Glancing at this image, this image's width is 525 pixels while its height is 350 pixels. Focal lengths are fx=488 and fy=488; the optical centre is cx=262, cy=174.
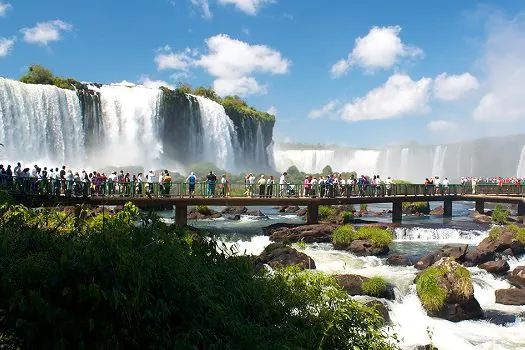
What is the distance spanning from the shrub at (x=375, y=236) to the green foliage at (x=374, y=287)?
563 cm

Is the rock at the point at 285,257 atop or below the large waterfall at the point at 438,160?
below

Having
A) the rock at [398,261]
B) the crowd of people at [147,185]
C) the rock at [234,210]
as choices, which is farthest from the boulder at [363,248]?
the rock at [234,210]

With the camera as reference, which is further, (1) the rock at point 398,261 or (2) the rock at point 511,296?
(1) the rock at point 398,261

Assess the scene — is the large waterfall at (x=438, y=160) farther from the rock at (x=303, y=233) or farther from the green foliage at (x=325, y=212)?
the rock at (x=303, y=233)

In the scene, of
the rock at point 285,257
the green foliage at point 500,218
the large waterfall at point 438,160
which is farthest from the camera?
the large waterfall at point 438,160

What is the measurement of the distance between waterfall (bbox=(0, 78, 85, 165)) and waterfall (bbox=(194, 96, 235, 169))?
16.2 metres

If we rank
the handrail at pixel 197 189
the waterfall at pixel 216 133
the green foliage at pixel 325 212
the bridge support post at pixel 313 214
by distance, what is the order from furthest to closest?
the waterfall at pixel 216 133, the green foliage at pixel 325 212, the bridge support post at pixel 313 214, the handrail at pixel 197 189

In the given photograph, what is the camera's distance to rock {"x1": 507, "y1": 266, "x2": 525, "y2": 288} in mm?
15570

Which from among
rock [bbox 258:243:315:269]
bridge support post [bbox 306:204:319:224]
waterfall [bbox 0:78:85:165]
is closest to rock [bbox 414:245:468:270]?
rock [bbox 258:243:315:269]

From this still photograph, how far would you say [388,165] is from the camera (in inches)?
3095

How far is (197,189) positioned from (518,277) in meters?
15.6

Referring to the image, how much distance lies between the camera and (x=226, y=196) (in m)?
23.4

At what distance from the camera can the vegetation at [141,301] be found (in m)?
4.03

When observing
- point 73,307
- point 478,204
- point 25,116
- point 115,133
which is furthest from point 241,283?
point 115,133
